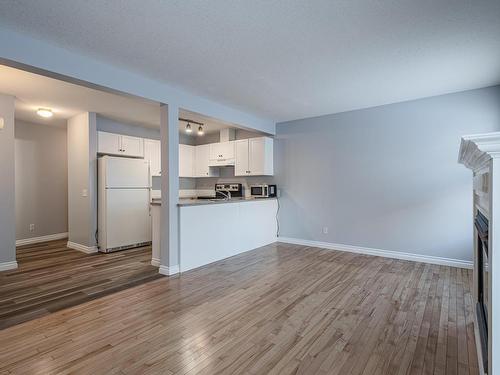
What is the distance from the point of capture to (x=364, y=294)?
294 centimetres

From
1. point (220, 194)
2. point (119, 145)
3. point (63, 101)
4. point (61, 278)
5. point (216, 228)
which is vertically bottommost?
point (61, 278)

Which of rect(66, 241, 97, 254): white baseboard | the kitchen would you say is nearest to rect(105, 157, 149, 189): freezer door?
the kitchen

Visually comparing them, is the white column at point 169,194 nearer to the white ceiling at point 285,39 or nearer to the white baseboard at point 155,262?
the white baseboard at point 155,262

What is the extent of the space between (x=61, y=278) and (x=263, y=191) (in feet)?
11.6

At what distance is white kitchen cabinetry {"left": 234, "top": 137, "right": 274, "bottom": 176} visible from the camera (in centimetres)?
538

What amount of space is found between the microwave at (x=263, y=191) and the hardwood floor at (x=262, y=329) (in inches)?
85.6

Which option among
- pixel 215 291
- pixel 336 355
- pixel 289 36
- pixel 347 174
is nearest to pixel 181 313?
pixel 215 291

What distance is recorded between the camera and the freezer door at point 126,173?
484 centimetres

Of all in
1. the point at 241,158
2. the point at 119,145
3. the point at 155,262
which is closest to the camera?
the point at 155,262

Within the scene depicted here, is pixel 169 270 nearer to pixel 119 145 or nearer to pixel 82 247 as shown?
pixel 82 247

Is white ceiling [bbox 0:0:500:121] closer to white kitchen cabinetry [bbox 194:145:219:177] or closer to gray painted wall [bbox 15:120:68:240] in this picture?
white kitchen cabinetry [bbox 194:145:219:177]

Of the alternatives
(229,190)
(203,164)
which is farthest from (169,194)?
(203,164)

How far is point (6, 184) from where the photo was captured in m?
3.86

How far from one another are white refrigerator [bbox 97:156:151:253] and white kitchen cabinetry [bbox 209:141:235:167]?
1.48 metres
